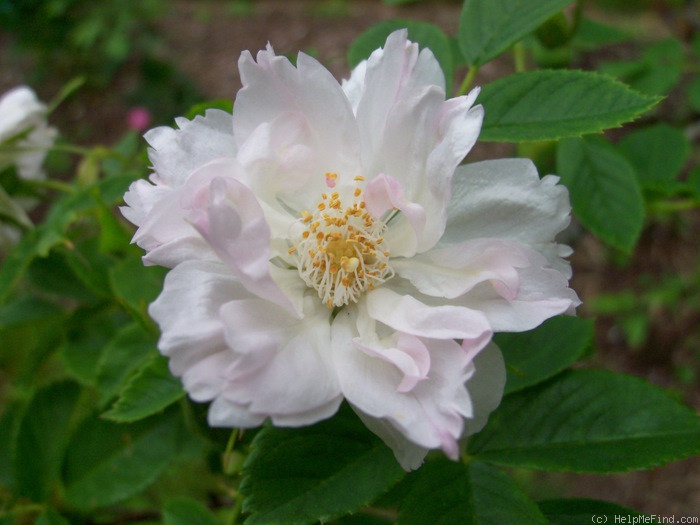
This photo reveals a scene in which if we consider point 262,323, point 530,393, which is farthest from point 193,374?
point 530,393

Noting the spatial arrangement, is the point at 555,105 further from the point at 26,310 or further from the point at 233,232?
the point at 26,310

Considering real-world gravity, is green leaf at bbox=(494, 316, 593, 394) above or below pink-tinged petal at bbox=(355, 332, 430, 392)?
below

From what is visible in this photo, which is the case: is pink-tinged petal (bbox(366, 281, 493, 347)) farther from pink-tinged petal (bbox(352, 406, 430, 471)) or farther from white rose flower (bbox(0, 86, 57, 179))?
white rose flower (bbox(0, 86, 57, 179))

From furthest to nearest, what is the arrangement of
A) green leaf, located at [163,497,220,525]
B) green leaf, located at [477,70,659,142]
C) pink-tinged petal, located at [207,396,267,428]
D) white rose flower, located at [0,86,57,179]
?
white rose flower, located at [0,86,57,179] < green leaf, located at [163,497,220,525] < green leaf, located at [477,70,659,142] < pink-tinged petal, located at [207,396,267,428]

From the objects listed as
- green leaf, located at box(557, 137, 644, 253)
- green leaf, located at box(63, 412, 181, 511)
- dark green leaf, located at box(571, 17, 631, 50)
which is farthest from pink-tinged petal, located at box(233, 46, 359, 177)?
dark green leaf, located at box(571, 17, 631, 50)

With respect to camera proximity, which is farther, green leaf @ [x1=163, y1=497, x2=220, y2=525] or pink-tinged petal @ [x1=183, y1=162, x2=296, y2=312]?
green leaf @ [x1=163, y1=497, x2=220, y2=525]

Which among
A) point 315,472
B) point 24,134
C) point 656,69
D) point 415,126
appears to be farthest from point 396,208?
point 656,69

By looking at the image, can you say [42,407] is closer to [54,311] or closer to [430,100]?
[54,311]
